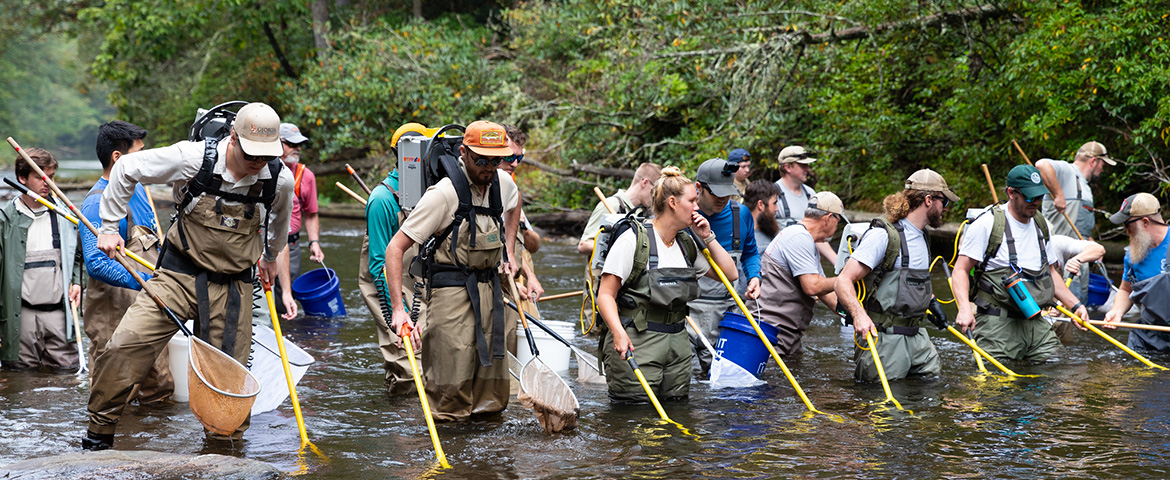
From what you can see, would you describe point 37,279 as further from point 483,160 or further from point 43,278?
point 483,160

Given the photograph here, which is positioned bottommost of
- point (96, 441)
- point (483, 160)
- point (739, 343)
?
point (96, 441)

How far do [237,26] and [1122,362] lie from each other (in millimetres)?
24802

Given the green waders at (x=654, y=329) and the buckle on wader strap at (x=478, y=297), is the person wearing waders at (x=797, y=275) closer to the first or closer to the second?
the green waders at (x=654, y=329)

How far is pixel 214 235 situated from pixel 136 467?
3.88 ft

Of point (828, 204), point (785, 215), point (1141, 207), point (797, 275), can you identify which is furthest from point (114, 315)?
point (1141, 207)

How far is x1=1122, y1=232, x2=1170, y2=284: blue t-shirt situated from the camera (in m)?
8.15

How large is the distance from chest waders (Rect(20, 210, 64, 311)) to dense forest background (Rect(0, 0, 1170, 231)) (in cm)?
967

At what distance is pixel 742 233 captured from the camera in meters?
7.04

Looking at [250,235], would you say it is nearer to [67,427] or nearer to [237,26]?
[67,427]

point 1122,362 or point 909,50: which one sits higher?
point 909,50

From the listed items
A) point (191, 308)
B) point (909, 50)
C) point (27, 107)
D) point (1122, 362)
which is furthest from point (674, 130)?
point (27, 107)

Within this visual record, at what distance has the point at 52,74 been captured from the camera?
83000mm

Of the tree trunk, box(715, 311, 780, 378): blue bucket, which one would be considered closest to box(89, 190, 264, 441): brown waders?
box(715, 311, 780, 378): blue bucket

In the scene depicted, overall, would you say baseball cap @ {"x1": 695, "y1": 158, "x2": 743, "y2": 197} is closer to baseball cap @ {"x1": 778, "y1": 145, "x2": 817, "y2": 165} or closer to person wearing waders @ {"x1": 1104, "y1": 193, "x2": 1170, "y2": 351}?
baseball cap @ {"x1": 778, "y1": 145, "x2": 817, "y2": 165}
